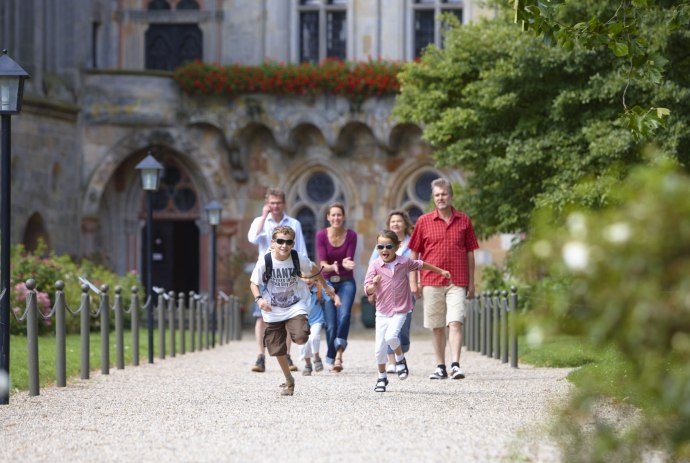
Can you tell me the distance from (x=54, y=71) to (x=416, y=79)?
353 inches

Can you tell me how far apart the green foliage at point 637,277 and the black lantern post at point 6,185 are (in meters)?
6.37

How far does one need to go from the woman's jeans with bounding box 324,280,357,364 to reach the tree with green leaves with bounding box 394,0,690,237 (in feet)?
14.2

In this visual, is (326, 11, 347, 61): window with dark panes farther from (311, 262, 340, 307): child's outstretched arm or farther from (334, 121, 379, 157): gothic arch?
(311, 262, 340, 307): child's outstretched arm

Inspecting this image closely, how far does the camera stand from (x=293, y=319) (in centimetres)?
1105

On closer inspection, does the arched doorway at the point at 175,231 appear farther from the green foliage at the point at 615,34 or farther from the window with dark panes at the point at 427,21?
the green foliage at the point at 615,34

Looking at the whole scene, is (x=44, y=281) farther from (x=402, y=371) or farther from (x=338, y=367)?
(x=402, y=371)

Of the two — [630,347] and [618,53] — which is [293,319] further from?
[630,347]

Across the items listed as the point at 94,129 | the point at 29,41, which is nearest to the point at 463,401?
the point at 29,41

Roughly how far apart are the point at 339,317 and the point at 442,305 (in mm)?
1496

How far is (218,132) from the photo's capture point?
30.7 metres

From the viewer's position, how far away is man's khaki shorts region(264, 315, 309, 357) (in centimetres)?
1096

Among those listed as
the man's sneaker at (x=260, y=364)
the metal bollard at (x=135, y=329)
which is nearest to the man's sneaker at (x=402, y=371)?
the man's sneaker at (x=260, y=364)

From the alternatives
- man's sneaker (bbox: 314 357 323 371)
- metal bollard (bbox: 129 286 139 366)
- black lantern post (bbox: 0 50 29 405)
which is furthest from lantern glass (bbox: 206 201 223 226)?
black lantern post (bbox: 0 50 29 405)

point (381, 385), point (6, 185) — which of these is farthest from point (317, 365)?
point (6, 185)
